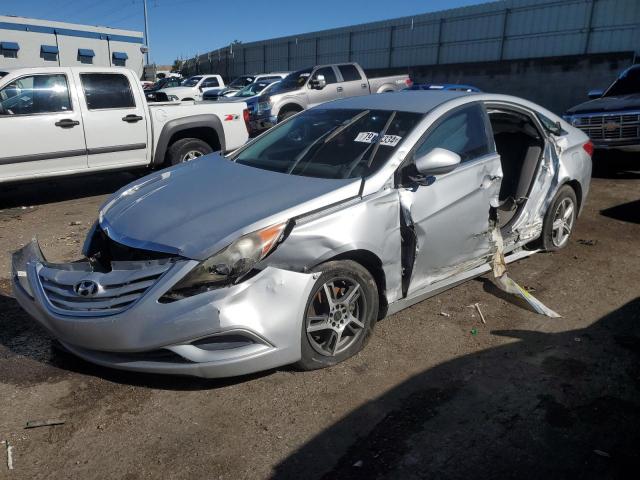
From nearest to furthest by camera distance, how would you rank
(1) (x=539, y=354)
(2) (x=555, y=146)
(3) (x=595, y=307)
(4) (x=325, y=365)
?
(4) (x=325, y=365) → (1) (x=539, y=354) → (3) (x=595, y=307) → (2) (x=555, y=146)

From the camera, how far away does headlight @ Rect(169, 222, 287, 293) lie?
2.85 m

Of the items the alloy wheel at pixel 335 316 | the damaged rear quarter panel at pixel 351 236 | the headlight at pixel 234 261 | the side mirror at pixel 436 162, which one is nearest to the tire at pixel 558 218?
the side mirror at pixel 436 162

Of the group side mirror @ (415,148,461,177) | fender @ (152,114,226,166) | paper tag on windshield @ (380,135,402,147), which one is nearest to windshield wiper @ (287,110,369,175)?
paper tag on windshield @ (380,135,402,147)

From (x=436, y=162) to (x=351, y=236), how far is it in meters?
0.80

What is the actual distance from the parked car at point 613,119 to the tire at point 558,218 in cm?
421

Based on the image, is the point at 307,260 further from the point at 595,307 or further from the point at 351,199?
the point at 595,307

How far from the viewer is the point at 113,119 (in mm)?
7711

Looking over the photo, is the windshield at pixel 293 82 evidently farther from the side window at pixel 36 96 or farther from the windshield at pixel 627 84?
the side window at pixel 36 96

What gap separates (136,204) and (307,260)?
1285mm

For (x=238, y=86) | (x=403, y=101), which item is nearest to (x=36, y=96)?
(x=403, y=101)

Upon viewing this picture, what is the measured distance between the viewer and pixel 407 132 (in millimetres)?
3803

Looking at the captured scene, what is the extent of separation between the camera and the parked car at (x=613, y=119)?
8703 mm

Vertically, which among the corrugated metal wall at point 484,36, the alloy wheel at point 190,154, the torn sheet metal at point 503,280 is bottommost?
the torn sheet metal at point 503,280

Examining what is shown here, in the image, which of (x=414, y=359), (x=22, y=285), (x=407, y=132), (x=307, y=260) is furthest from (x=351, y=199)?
(x=22, y=285)
